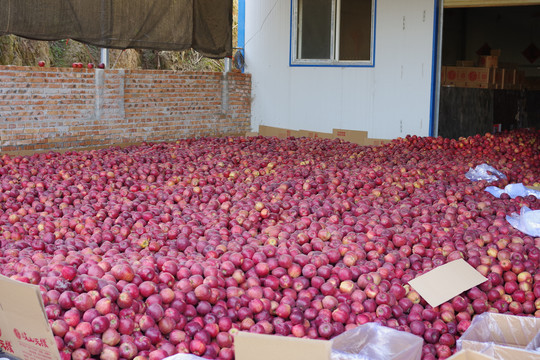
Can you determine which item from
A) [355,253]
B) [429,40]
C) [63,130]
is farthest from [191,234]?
[429,40]

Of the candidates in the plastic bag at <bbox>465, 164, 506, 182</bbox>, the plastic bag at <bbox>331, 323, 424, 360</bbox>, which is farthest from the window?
the plastic bag at <bbox>331, 323, 424, 360</bbox>

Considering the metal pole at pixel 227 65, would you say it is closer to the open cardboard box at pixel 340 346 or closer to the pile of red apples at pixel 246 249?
the pile of red apples at pixel 246 249

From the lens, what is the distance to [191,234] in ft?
12.2

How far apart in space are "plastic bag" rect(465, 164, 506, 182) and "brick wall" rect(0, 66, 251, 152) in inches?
209

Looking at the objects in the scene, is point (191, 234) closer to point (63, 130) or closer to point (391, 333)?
point (391, 333)

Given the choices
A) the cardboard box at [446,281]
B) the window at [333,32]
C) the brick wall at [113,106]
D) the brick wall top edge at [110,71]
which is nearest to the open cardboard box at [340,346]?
the cardboard box at [446,281]

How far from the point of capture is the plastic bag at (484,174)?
576 cm

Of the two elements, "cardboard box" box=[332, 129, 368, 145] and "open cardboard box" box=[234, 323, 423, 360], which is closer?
"open cardboard box" box=[234, 323, 423, 360]

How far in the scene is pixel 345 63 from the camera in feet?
31.3

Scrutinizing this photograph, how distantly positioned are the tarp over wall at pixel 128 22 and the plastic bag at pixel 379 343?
667cm

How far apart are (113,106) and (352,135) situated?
12.7 feet

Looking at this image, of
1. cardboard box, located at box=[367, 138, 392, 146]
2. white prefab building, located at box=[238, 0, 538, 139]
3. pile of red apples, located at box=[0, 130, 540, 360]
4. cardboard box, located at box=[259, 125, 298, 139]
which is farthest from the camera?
cardboard box, located at box=[259, 125, 298, 139]

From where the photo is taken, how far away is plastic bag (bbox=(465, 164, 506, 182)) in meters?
5.76

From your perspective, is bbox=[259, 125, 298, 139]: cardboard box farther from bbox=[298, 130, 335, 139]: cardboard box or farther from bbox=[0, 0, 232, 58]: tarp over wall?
bbox=[0, 0, 232, 58]: tarp over wall
